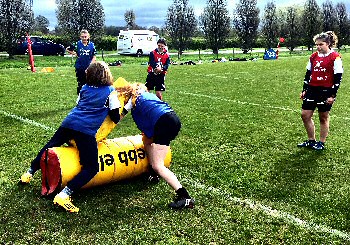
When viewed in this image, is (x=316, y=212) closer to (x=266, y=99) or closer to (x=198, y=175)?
(x=198, y=175)

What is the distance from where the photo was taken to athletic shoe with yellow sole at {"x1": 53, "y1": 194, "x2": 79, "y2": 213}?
192 inches

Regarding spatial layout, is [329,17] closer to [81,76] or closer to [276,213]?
[81,76]

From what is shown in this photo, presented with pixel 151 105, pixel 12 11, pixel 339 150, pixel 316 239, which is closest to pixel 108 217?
pixel 151 105

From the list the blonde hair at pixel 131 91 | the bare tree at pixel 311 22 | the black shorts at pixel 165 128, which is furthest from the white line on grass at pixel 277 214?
the bare tree at pixel 311 22

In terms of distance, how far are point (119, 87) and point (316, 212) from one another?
287 cm

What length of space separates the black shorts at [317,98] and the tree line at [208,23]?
30.0 m

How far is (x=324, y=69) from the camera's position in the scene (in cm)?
722

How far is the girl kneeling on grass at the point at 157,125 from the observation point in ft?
16.5

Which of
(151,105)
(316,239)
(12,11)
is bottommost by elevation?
(316,239)

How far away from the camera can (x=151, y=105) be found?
513cm

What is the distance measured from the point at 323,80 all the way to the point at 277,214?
329cm

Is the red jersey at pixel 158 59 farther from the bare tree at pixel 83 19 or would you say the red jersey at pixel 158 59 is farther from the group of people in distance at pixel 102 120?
the bare tree at pixel 83 19

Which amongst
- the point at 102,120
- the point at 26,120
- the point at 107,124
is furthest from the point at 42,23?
the point at 102,120

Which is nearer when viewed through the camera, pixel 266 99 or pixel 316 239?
pixel 316 239
